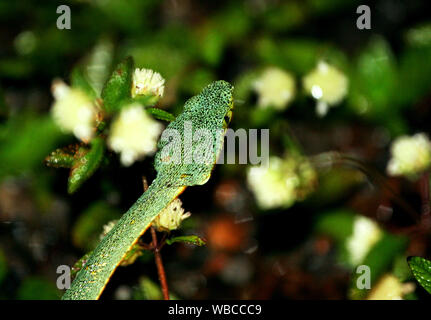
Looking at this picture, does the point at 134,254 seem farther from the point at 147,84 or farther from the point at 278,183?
the point at 278,183

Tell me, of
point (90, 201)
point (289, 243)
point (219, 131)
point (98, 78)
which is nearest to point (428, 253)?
point (289, 243)

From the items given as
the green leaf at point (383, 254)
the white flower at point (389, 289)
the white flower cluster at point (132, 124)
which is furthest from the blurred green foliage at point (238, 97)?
the white flower cluster at point (132, 124)

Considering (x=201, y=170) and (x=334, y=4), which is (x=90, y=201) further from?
(x=334, y=4)

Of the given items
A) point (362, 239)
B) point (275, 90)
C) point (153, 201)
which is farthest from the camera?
point (275, 90)

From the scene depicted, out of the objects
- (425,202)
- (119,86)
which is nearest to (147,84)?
(119,86)

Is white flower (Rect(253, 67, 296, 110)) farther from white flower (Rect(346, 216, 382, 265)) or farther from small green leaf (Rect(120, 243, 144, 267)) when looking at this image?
small green leaf (Rect(120, 243, 144, 267))

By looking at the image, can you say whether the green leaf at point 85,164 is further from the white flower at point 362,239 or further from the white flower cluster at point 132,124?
the white flower at point 362,239

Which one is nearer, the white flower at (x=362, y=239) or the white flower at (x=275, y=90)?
the white flower at (x=362, y=239)
